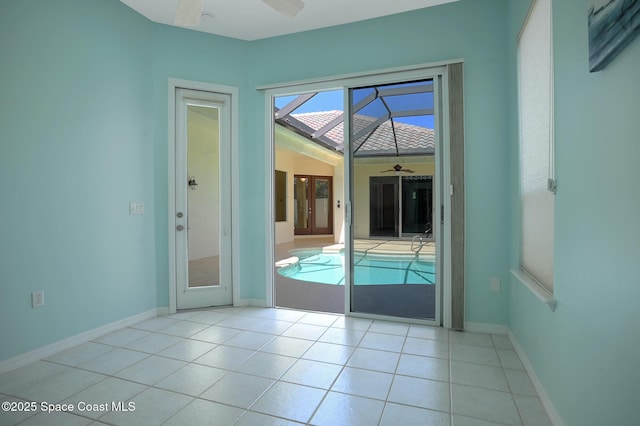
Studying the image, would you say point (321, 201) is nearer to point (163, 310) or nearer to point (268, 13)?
point (163, 310)

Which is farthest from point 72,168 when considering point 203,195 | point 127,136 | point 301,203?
point 301,203

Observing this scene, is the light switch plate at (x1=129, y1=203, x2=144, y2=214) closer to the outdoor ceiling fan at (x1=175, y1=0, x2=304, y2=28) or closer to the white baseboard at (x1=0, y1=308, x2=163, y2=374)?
the white baseboard at (x1=0, y1=308, x2=163, y2=374)

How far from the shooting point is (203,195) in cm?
392

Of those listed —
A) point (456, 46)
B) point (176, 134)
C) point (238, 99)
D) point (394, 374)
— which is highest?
point (456, 46)

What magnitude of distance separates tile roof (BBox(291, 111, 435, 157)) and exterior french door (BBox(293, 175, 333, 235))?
3.09 meters

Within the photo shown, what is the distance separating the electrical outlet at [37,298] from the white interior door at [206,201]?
1275 mm

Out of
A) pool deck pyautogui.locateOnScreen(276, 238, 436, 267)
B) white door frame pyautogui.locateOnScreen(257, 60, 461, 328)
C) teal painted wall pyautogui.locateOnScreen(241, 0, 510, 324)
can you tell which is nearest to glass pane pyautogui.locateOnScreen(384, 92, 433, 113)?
white door frame pyautogui.locateOnScreen(257, 60, 461, 328)

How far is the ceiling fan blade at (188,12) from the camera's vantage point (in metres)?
2.28

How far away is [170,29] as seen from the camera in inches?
141

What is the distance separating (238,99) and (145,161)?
1.20m

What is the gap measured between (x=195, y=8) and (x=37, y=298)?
2.39m

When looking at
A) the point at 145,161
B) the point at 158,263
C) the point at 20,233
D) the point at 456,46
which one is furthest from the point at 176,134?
the point at 456,46

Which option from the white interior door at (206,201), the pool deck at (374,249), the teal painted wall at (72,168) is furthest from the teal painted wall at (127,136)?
the pool deck at (374,249)

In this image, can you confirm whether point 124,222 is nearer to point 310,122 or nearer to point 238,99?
point 238,99
